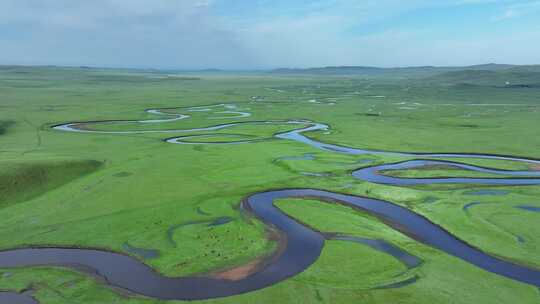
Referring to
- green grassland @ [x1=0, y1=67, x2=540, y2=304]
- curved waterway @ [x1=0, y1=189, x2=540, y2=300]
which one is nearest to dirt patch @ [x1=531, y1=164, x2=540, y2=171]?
green grassland @ [x1=0, y1=67, x2=540, y2=304]

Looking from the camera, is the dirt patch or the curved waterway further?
the dirt patch

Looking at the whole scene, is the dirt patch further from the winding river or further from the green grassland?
the winding river

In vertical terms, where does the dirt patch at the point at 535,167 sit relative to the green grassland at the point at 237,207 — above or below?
above

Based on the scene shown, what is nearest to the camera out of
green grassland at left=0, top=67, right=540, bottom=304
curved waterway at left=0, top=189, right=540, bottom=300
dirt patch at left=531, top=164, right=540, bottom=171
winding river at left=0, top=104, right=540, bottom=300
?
green grassland at left=0, top=67, right=540, bottom=304

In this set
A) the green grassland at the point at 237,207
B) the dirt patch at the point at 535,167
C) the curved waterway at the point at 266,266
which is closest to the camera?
the green grassland at the point at 237,207

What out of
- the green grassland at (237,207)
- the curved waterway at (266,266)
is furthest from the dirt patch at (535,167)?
the curved waterway at (266,266)

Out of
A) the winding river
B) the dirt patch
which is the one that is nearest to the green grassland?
the winding river

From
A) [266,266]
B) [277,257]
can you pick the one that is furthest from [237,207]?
[266,266]

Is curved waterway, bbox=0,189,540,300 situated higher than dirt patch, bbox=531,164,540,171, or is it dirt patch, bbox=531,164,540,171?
dirt patch, bbox=531,164,540,171

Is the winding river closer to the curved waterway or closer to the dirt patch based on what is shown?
the curved waterway

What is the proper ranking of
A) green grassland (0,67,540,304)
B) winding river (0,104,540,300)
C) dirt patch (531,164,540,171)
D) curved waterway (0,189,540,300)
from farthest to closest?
dirt patch (531,164,540,171) < winding river (0,104,540,300) < curved waterway (0,189,540,300) < green grassland (0,67,540,304)

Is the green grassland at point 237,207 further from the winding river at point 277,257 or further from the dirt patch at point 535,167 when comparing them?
the dirt patch at point 535,167
